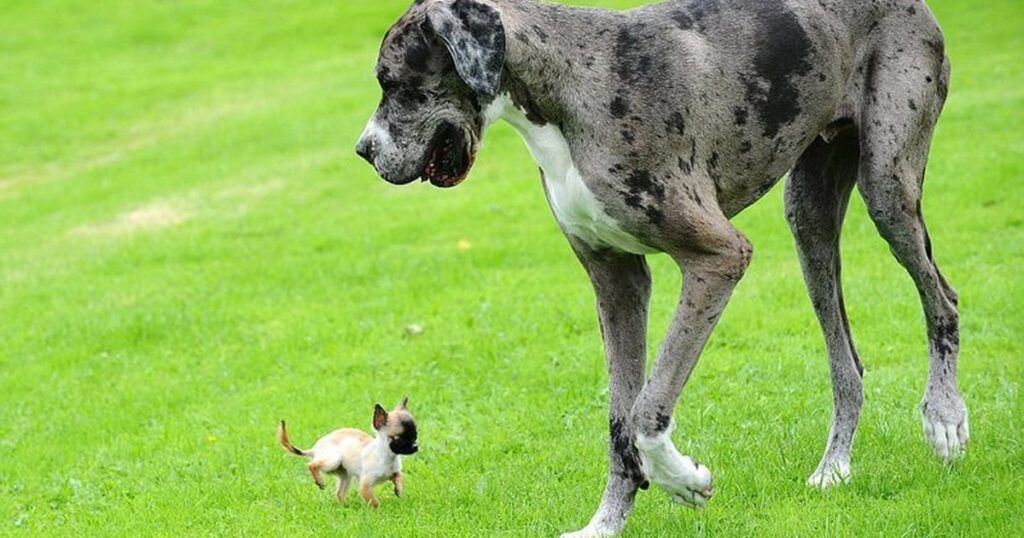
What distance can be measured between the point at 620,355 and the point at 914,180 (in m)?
1.53

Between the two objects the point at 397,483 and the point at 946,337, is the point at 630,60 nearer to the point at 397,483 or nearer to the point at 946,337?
the point at 946,337

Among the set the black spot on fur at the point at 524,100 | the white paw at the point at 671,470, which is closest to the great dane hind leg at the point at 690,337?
the white paw at the point at 671,470

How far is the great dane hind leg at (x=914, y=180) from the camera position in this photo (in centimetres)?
618

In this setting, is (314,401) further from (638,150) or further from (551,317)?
(638,150)

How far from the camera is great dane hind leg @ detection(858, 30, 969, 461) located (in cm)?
618

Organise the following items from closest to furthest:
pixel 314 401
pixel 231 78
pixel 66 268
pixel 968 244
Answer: pixel 314 401 → pixel 968 244 → pixel 66 268 → pixel 231 78

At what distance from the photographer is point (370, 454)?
689 cm

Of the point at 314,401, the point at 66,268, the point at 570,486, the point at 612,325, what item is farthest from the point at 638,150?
the point at 66,268

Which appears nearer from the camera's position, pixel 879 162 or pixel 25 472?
pixel 879 162

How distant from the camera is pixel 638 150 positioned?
546 centimetres

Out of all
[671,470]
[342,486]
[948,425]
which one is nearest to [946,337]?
[948,425]

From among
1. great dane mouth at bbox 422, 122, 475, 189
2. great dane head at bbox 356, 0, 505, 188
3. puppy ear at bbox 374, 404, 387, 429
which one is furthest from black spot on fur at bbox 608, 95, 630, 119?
puppy ear at bbox 374, 404, 387, 429

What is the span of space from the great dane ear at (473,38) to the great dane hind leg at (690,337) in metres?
0.96

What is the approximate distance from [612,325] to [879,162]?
1357 millimetres
